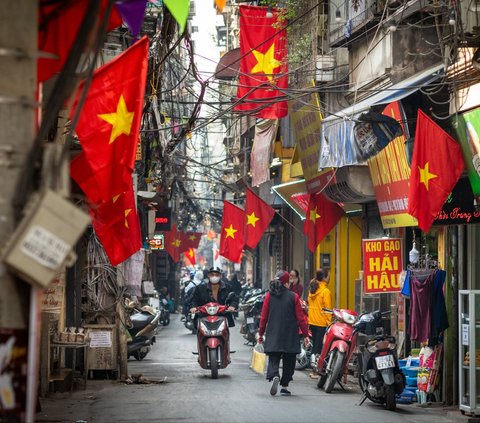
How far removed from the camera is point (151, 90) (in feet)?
61.7

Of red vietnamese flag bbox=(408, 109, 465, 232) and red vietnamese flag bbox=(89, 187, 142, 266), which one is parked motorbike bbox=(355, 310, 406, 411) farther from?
red vietnamese flag bbox=(89, 187, 142, 266)

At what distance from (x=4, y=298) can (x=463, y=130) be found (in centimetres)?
907

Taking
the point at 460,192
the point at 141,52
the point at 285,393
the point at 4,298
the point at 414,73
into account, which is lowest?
the point at 285,393

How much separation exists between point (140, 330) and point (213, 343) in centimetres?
440

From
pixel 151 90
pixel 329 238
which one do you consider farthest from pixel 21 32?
pixel 329 238

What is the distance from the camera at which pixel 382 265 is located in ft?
57.1

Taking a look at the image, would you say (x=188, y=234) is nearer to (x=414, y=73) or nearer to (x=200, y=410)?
(x=414, y=73)

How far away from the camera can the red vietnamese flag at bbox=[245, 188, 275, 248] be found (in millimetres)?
27156

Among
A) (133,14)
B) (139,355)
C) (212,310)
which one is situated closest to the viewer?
(133,14)

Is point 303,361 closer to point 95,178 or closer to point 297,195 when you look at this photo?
point 297,195

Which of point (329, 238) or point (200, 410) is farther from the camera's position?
point (329, 238)

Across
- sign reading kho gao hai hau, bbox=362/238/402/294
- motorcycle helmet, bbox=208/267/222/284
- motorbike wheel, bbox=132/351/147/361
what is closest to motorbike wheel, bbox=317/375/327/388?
sign reading kho gao hai hau, bbox=362/238/402/294

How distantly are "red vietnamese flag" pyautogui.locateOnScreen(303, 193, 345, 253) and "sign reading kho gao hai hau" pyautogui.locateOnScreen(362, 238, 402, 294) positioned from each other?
5.86 metres

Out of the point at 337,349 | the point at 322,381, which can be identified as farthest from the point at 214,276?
the point at 337,349
